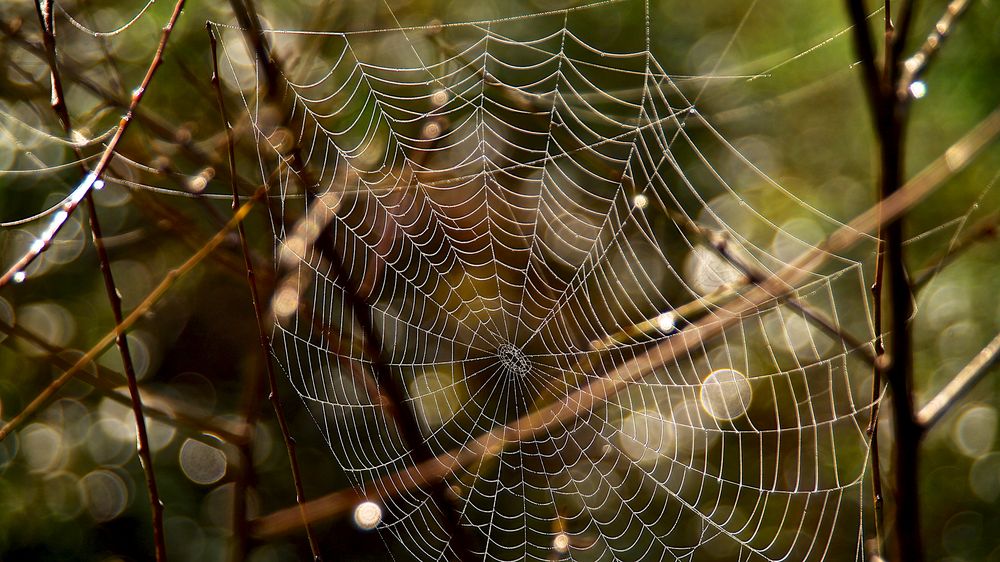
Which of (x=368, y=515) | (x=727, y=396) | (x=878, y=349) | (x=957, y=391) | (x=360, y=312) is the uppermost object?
(x=727, y=396)

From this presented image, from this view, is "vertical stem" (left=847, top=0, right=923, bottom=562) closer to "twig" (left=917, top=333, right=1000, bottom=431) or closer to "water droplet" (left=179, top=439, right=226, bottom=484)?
"twig" (left=917, top=333, right=1000, bottom=431)

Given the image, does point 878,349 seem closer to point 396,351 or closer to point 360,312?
point 360,312

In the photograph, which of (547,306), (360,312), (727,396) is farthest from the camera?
(727,396)

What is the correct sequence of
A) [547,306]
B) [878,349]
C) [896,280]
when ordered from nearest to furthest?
[896,280]
[878,349]
[547,306]

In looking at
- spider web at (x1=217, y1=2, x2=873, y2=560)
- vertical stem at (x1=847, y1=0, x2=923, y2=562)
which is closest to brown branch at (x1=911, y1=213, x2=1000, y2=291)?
vertical stem at (x1=847, y1=0, x2=923, y2=562)

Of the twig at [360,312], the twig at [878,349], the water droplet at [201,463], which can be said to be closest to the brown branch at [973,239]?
the twig at [878,349]

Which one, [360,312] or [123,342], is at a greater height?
[360,312]


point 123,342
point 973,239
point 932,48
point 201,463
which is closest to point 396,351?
point 201,463

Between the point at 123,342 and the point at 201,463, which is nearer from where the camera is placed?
the point at 123,342

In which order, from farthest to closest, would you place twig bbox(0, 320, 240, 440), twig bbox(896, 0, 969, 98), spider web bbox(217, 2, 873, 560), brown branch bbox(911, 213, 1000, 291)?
spider web bbox(217, 2, 873, 560), twig bbox(0, 320, 240, 440), brown branch bbox(911, 213, 1000, 291), twig bbox(896, 0, 969, 98)

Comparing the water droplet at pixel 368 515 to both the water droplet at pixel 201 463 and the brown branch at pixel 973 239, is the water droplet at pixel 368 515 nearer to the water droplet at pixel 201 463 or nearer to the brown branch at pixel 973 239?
the water droplet at pixel 201 463
